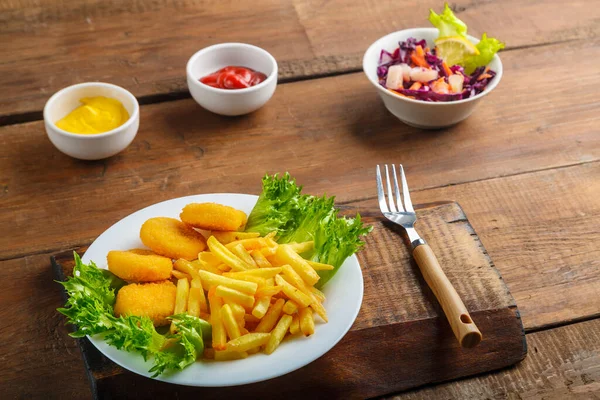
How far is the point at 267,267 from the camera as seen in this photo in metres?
1.62

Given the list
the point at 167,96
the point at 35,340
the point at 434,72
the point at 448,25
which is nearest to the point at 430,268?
the point at 434,72

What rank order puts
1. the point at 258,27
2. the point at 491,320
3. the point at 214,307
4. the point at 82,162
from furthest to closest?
the point at 258,27
the point at 82,162
the point at 491,320
the point at 214,307

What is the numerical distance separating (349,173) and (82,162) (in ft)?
2.85

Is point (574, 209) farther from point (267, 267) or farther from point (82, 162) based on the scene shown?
point (82, 162)

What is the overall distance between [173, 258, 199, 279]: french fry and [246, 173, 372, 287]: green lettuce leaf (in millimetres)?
204

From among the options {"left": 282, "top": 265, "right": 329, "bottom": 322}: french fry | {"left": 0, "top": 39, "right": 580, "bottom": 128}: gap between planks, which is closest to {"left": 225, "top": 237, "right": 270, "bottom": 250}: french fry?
{"left": 282, "top": 265, "right": 329, "bottom": 322}: french fry

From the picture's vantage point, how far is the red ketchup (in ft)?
8.05

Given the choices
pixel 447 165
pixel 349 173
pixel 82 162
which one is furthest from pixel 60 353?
pixel 447 165

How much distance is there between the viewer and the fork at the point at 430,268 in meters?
1.63

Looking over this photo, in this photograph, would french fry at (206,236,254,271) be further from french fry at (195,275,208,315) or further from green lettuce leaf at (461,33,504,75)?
green lettuce leaf at (461,33,504,75)

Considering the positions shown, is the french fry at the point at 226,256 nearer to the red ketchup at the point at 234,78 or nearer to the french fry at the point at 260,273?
the french fry at the point at 260,273

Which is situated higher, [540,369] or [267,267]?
[267,267]

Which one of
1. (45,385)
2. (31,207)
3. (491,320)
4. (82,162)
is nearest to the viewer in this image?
(45,385)

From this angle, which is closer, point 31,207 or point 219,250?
point 219,250
